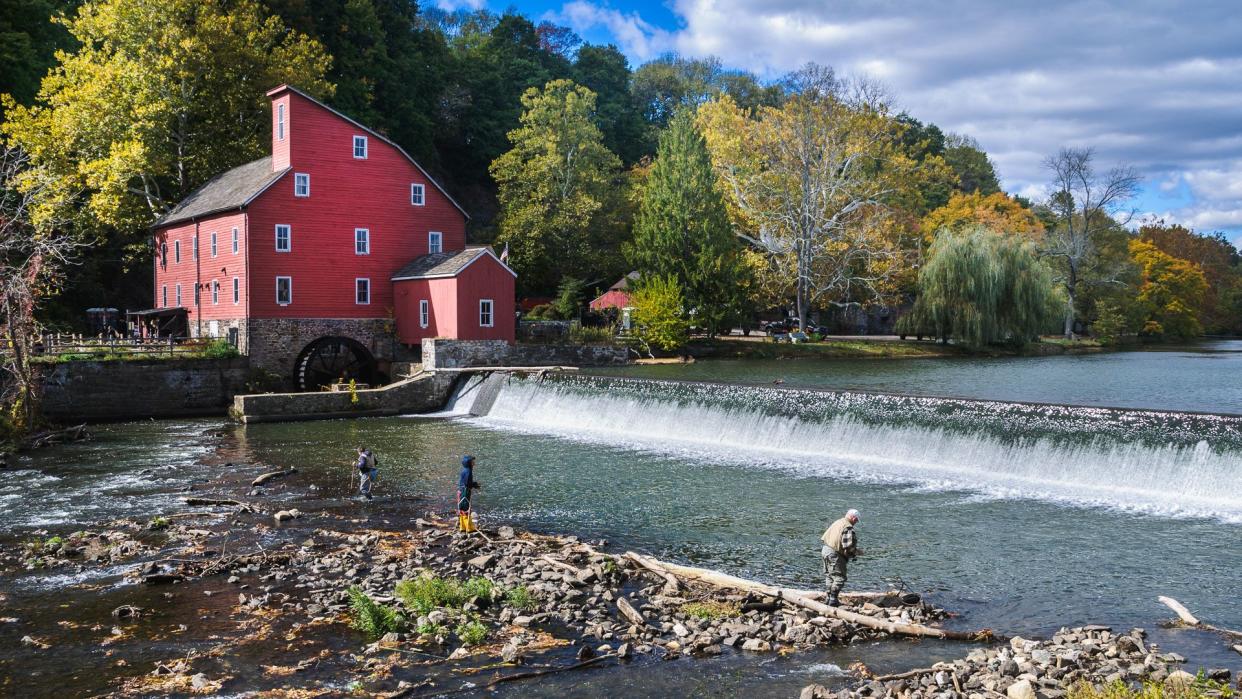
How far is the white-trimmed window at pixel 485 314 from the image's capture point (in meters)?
39.3

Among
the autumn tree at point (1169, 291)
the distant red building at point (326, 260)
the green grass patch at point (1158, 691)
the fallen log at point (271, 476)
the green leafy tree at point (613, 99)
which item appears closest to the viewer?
the green grass patch at point (1158, 691)

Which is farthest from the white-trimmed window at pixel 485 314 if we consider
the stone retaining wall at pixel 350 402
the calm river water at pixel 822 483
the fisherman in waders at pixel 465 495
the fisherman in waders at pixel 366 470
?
the fisherman in waders at pixel 465 495

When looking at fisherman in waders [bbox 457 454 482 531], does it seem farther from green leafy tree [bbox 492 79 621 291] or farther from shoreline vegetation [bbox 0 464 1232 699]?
green leafy tree [bbox 492 79 621 291]

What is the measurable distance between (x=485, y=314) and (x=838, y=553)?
2985cm

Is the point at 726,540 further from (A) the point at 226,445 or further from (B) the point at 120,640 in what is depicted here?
(A) the point at 226,445

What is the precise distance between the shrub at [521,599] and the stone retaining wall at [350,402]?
22.4m

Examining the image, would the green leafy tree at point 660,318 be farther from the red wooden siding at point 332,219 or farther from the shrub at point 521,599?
the shrub at point 521,599

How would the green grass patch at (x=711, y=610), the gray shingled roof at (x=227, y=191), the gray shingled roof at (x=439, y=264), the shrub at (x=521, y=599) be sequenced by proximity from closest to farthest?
the green grass patch at (x=711, y=610), the shrub at (x=521, y=599), the gray shingled roof at (x=227, y=191), the gray shingled roof at (x=439, y=264)

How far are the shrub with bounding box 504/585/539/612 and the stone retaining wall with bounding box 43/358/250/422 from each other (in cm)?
2512

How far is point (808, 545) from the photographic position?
14.6 metres

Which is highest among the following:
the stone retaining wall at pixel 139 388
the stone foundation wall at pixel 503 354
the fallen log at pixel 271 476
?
the stone foundation wall at pixel 503 354

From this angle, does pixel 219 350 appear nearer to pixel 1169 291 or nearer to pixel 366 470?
pixel 366 470

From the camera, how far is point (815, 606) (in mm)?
10977

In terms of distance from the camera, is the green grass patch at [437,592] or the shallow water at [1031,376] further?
the shallow water at [1031,376]
